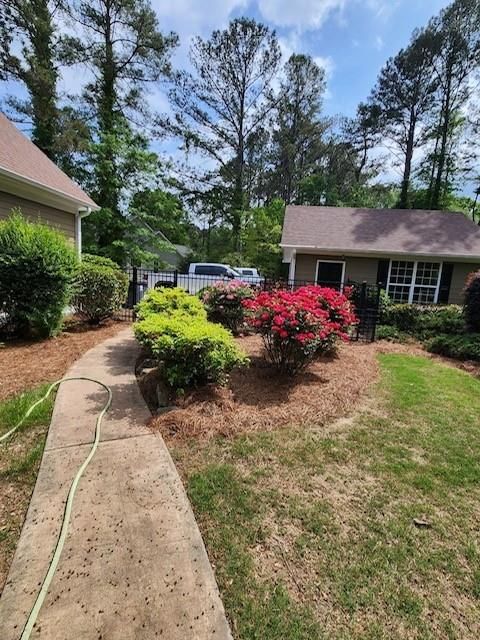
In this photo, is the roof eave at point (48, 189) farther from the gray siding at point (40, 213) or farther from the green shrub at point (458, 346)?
the green shrub at point (458, 346)

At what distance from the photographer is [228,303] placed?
745cm

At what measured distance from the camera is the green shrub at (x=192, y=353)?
3.74m

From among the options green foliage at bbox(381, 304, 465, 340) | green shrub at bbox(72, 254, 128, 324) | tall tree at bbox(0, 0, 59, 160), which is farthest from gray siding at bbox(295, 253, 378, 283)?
tall tree at bbox(0, 0, 59, 160)

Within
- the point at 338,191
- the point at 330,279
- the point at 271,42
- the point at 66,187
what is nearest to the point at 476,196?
the point at 338,191

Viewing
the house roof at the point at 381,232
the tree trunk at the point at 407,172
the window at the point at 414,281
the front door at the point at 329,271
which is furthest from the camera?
the tree trunk at the point at 407,172

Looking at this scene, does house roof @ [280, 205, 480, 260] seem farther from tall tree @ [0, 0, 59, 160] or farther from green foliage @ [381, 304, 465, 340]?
tall tree @ [0, 0, 59, 160]

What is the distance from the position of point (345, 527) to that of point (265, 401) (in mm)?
1945

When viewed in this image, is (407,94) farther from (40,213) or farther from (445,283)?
(40,213)

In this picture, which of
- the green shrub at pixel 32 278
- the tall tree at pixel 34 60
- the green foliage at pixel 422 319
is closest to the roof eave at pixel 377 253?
the green foliage at pixel 422 319

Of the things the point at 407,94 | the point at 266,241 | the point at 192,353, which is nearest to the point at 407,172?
the point at 407,94

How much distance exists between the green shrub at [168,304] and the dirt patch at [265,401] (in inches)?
54.3

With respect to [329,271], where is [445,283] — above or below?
below

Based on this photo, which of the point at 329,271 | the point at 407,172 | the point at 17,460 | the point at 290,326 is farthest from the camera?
the point at 407,172

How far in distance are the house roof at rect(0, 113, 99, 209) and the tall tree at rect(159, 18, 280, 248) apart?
15.2m
